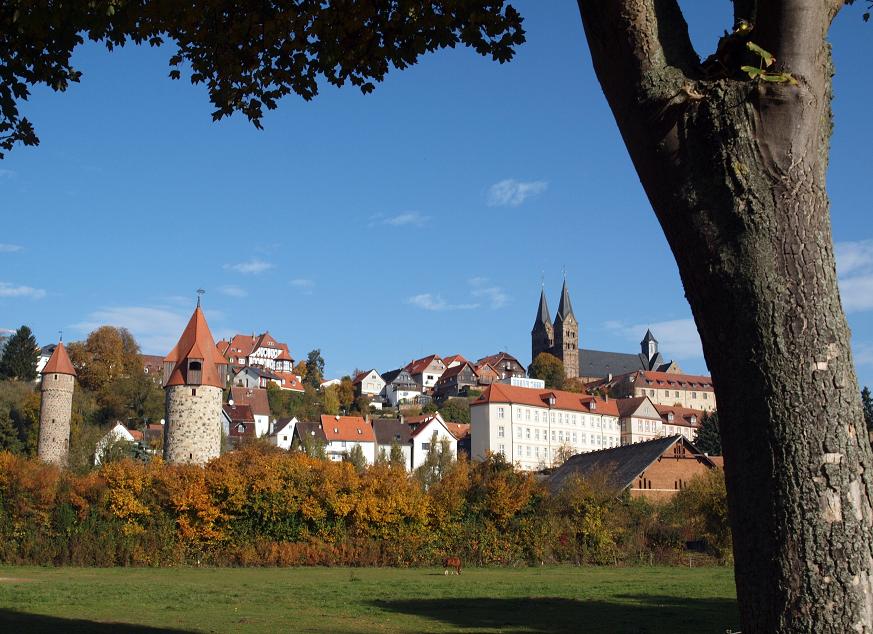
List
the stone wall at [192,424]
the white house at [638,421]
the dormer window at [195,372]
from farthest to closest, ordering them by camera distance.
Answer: the white house at [638,421] < the dormer window at [195,372] < the stone wall at [192,424]

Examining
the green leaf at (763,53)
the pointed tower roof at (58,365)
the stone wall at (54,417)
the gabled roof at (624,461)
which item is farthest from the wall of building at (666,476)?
the green leaf at (763,53)

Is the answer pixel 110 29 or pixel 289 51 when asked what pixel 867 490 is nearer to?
pixel 289 51

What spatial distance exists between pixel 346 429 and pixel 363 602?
3060 inches

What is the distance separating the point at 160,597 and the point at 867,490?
19321 millimetres

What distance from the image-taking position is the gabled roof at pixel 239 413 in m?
104

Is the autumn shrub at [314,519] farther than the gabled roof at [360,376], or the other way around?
the gabled roof at [360,376]

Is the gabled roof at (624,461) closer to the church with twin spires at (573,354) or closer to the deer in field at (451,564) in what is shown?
the deer in field at (451,564)

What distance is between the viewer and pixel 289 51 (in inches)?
305

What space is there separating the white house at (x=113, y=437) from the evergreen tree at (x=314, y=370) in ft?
191

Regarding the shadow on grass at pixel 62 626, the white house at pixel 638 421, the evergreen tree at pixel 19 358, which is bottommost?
the shadow on grass at pixel 62 626

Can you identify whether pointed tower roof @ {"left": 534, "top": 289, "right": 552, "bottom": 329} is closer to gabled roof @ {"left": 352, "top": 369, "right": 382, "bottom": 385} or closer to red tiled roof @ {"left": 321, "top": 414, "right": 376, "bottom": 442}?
gabled roof @ {"left": 352, "top": 369, "right": 382, "bottom": 385}

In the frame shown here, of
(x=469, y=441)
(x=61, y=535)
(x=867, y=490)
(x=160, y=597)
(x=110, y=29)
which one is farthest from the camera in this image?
(x=469, y=441)

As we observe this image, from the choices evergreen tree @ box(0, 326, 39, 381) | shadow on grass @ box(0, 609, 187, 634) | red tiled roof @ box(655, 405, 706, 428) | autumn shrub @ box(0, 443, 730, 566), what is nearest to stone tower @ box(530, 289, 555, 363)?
red tiled roof @ box(655, 405, 706, 428)

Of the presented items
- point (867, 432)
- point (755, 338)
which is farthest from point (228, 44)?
point (867, 432)
